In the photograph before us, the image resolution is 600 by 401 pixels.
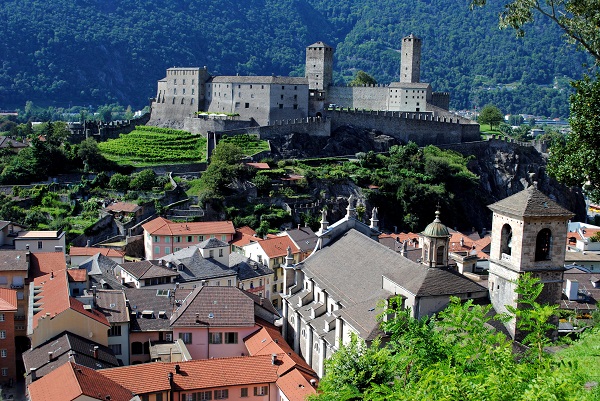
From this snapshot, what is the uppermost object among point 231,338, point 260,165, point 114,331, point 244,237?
point 260,165

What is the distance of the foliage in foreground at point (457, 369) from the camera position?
44.7ft

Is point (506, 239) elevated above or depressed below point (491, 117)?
below

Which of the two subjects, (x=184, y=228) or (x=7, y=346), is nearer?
(x=7, y=346)

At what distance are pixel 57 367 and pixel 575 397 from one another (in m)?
24.8

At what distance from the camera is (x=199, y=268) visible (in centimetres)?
5200

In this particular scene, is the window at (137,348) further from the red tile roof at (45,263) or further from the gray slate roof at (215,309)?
the red tile roof at (45,263)

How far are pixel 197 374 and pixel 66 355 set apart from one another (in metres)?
6.29

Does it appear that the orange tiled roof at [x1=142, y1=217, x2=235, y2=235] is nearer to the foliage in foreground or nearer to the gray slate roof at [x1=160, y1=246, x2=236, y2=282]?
the gray slate roof at [x1=160, y1=246, x2=236, y2=282]

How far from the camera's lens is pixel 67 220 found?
66.2 meters

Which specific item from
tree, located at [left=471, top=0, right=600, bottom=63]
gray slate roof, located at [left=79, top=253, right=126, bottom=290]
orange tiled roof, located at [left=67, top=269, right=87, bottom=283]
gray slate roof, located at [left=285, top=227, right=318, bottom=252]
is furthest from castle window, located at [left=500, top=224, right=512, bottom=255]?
gray slate roof, located at [left=285, top=227, right=318, bottom=252]

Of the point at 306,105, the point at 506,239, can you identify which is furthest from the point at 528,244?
the point at 306,105

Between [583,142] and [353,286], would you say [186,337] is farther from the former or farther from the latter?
[583,142]

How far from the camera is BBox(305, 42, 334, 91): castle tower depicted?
369 ft

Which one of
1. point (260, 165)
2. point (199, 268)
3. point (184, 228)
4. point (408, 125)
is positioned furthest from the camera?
point (408, 125)
